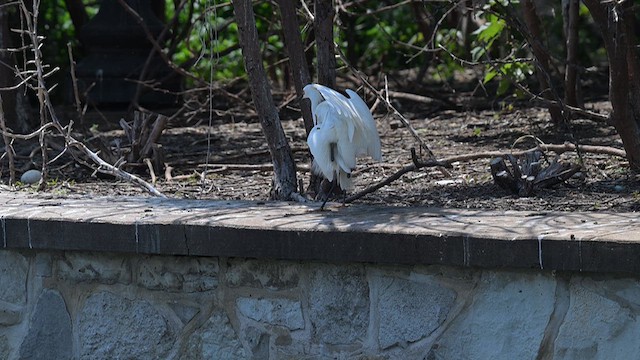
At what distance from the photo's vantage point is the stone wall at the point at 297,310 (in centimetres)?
310

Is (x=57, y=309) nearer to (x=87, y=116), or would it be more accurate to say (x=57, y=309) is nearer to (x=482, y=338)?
(x=482, y=338)

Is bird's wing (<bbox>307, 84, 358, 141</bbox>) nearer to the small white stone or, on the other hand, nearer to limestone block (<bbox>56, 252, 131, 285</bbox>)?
limestone block (<bbox>56, 252, 131, 285</bbox>)

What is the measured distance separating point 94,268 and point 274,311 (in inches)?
29.5

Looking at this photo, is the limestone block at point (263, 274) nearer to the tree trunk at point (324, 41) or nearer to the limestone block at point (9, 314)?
the limestone block at point (9, 314)

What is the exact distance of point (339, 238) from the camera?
328cm

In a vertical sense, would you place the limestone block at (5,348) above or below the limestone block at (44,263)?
below

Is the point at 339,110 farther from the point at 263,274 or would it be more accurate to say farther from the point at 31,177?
the point at 31,177

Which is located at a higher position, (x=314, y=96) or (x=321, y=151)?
(x=314, y=96)

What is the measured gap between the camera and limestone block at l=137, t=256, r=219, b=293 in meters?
3.60

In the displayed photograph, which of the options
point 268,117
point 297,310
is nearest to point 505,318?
point 297,310

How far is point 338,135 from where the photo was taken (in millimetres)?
3576

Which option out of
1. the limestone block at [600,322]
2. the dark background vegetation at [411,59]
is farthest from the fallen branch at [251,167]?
the limestone block at [600,322]

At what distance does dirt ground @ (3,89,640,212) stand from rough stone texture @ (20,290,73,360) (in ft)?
3.04

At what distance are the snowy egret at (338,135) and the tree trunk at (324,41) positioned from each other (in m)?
0.71
